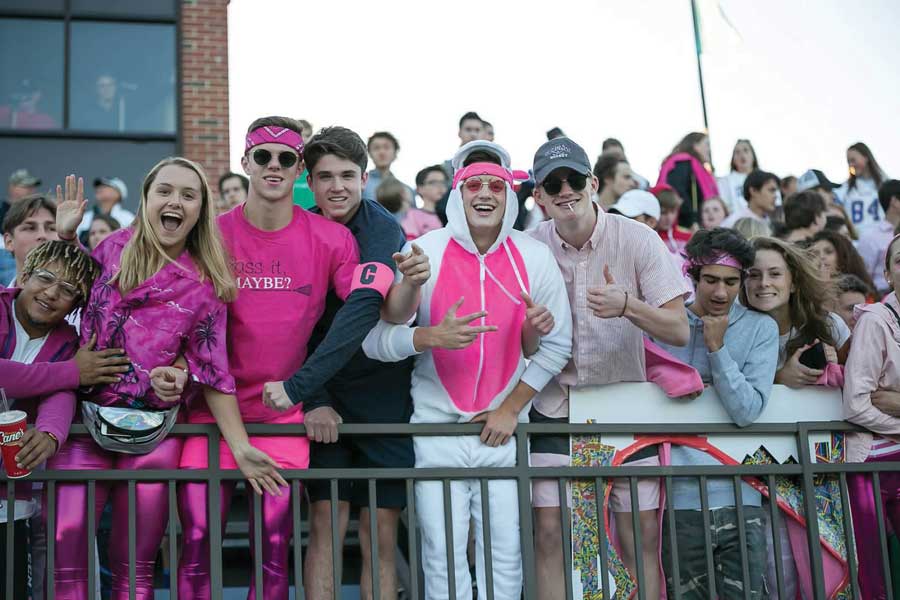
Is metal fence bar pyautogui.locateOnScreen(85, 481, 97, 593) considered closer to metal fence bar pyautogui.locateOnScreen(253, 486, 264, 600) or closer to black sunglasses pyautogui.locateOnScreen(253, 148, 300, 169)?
metal fence bar pyautogui.locateOnScreen(253, 486, 264, 600)

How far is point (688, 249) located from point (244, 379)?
2.09 m

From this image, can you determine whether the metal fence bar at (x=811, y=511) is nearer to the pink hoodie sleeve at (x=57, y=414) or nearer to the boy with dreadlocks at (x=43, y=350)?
the boy with dreadlocks at (x=43, y=350)

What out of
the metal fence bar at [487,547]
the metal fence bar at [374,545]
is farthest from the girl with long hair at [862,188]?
the metal fence bar at [374,545]

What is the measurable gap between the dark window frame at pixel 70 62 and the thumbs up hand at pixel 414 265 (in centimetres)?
770

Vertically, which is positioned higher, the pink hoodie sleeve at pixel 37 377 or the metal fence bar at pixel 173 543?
the pink hoodie sleeve at pixel 37 377

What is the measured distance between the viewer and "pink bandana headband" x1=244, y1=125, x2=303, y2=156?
4.19 meters

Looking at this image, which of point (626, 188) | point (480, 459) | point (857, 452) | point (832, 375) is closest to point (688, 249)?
point (832, 375)

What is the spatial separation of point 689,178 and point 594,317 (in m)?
5.07

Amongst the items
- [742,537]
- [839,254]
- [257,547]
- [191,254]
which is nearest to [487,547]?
[257,547]

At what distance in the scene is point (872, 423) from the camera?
4.32 m

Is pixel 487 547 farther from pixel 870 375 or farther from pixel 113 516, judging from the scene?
pixel 870 375

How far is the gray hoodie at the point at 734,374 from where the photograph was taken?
4.20 meters

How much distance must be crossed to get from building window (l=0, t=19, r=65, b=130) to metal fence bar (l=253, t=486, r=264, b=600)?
26.7 ft

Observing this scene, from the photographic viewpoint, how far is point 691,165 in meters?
9.15
